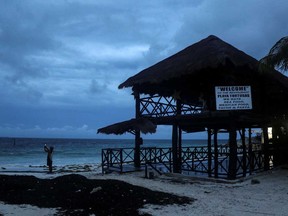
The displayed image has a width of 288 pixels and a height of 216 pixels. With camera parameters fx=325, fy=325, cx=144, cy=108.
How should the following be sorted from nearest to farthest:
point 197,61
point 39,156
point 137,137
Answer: point 197,61 < point 137,137 < point 39,156

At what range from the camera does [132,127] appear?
14883 millimetres

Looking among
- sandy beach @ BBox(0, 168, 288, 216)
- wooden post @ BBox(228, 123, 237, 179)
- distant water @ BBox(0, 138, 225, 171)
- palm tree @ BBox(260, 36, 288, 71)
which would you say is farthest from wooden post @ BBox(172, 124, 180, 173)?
distant water @ BBox(0, 138, 225, 171)

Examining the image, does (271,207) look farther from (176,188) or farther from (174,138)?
(174,138)

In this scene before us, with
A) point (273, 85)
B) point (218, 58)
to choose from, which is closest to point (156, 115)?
point (218, 58)

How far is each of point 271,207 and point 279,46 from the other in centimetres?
639

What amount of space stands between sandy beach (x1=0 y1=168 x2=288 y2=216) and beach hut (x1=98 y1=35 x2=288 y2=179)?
6.05 ft

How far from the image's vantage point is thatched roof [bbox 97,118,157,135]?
14320mm

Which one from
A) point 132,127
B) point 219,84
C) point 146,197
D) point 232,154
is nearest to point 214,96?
point 219,84

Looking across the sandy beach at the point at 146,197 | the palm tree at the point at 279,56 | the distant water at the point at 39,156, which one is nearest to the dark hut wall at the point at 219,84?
the palm tree at the point at 279,56

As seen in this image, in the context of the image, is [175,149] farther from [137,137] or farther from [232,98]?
[232,98]

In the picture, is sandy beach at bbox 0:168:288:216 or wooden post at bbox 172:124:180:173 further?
wooden post at bbox 172:124:180:173

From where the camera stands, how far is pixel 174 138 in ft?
48.9

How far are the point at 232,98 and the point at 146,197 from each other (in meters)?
5.57

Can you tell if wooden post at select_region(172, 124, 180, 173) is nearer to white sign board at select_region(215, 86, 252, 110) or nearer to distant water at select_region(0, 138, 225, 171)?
white sign board at select_region(215, 86, 252, 110)
